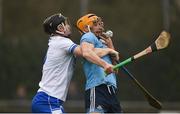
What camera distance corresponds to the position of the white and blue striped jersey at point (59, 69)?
755cm

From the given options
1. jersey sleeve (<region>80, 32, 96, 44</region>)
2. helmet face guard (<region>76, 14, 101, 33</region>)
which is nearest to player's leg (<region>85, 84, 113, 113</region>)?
jersey sleeve (<region>80, 32, 96, 44</region>)

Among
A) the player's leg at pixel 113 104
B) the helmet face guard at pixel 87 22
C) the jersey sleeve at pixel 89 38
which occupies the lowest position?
the player's leg at pixel 113 104

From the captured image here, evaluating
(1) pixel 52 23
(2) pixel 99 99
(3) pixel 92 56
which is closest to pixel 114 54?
(3) pixel 92 56

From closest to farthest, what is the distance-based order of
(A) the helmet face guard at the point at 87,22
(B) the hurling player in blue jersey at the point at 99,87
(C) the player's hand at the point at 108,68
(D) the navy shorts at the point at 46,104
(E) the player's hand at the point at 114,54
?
(C) the player's hand at the point at 108,68
(D) the navy shorts at the point at 46,104
(E) the player's hand at the point at 114,54
(B) the hurling player in blue jersey at the point at 99,87
(A) the helmet face guard at the point at 87,22

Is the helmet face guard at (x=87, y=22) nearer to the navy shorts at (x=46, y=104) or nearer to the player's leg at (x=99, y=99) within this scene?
the player's leg at (x=99, y=99)

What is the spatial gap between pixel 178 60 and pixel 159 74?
988mm

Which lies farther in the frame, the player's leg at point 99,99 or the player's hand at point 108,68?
the player's leg at point 99,99

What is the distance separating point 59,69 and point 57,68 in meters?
0.02

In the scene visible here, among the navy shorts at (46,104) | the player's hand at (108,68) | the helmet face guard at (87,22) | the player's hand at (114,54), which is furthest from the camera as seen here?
the helmet face guard at (87,22)

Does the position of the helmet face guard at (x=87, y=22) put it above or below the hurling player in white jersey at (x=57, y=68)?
above

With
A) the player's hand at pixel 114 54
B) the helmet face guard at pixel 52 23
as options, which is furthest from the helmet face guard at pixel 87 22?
the player's hand at pixel 114 54

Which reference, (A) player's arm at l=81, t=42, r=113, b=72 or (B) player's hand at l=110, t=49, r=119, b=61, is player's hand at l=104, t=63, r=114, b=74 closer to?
(A) player's arm at l=81, t=42, r=113, b=72

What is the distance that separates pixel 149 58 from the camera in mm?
28266

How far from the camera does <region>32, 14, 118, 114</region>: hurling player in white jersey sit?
7.52 m
